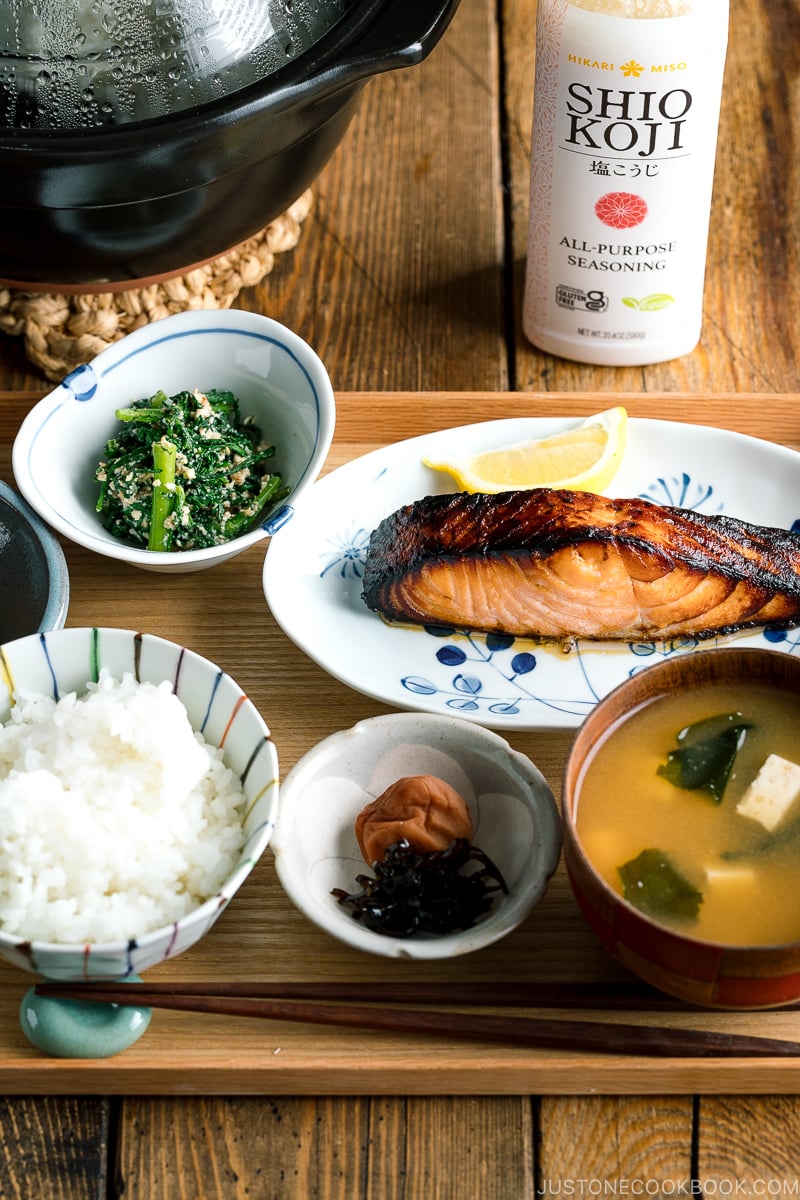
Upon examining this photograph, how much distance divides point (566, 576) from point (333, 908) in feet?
1.91

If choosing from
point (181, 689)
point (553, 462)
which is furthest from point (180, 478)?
point (553, 462)

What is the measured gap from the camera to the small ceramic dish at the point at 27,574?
5.78 ft

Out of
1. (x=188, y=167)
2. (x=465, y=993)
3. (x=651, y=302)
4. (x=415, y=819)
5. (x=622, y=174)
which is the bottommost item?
(x=465, y=993)

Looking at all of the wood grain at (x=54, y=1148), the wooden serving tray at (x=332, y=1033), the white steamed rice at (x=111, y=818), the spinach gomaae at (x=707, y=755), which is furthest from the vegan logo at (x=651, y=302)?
the wood grain at (x=54, y=1148)

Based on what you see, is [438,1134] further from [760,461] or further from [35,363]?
[35,363]

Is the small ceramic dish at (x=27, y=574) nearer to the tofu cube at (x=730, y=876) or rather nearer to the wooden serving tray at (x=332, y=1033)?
the wooden serving tray at (x=332, y=1033)

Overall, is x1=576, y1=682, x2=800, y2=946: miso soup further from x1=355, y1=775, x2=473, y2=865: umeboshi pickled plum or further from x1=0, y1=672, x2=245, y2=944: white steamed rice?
x1=0, y1=672, x2=245, y2=944: white steamed rice

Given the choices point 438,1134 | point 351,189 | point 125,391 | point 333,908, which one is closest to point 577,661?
point 333,908

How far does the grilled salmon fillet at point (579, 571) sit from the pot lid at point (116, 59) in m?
0.68

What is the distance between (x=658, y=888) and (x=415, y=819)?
289 mm

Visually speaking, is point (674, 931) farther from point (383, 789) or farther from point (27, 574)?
point (27, 574)

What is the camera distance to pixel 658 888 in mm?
1384

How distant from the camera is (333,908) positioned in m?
1.49

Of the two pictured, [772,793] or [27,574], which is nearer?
[772,793]
